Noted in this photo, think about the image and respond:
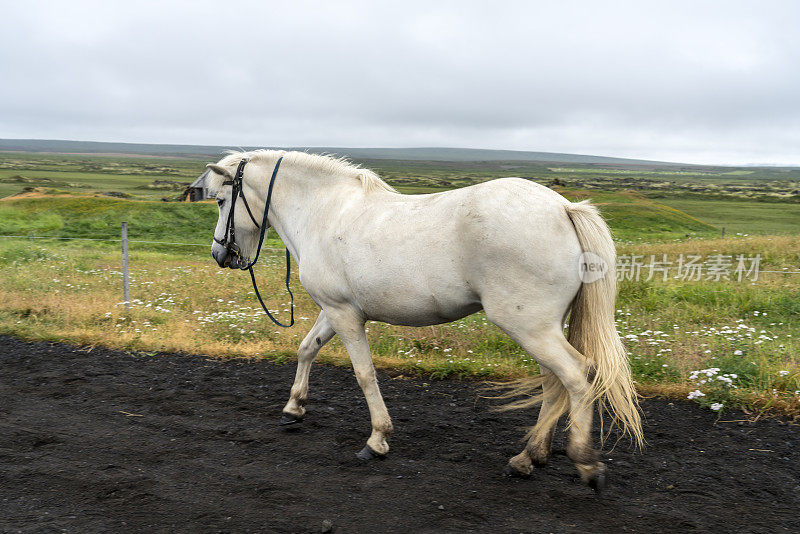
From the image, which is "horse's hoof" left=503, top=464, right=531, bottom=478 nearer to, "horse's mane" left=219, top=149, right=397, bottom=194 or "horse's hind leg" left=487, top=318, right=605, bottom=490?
"horse's hind leg" left=487, top=318, right=605, bottom=490

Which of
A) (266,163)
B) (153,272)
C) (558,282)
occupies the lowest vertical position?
(153,272)

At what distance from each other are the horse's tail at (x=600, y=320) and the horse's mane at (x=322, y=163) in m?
1.73

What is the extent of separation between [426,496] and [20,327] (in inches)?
302

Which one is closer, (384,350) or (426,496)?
(426,496)

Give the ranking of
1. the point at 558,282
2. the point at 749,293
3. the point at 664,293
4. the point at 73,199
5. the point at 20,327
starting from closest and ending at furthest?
the point at 558,282 → the point at 20,327 → the point at 749,293 → the point at 664,293 → the point at 73,199

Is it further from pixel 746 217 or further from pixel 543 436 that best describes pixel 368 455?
pixel 746 217

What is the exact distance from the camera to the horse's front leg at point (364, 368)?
4559mm

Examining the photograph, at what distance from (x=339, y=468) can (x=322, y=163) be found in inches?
103

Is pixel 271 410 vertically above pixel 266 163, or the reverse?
pixel 266 163

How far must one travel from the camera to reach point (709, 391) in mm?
5465

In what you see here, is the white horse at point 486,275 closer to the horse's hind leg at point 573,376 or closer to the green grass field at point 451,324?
the horse's hind leg at point 573,376

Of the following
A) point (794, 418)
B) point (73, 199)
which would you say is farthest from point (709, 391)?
point (73, 199)

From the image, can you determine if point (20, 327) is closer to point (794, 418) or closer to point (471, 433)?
point (471, 433)

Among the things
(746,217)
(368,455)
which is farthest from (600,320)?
Answer: (746,217)
